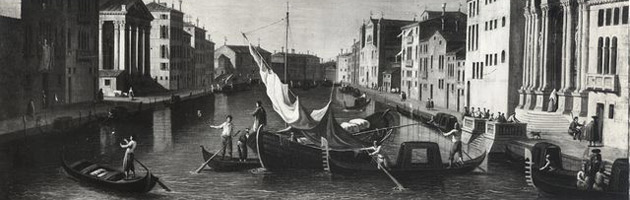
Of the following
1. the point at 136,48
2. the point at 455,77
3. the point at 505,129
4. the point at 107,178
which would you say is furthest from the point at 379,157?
the point at 136,48

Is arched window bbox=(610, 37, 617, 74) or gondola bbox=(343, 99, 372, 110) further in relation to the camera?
gondola bbox=(343, 99, 372, 110)

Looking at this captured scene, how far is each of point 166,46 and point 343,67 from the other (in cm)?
494

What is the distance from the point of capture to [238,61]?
12.8m

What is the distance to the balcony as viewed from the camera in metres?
12.2

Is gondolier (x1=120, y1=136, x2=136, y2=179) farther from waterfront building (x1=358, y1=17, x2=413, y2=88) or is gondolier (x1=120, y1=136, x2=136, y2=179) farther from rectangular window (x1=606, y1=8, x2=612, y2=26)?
rectangular window (x1=606, y1=8, x2=612, y2=26)

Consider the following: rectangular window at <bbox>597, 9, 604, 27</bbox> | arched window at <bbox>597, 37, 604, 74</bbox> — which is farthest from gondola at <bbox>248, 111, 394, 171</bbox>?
rectangular window at <bbox>597, 9, 604, 27</bbox>

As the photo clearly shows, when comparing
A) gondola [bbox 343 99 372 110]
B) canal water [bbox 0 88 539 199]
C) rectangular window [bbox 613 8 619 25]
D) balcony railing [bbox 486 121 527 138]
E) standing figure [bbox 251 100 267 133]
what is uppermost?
rectangular window [bbox 613 8 619 25]

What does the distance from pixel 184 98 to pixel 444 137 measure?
6244mm

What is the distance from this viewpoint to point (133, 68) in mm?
15133

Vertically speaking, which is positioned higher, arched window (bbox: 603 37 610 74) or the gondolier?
arched window (bbox: 603 37 610 74)

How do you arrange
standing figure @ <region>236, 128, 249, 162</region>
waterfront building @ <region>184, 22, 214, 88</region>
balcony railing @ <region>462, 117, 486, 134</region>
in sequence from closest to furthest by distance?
standing figure @ <region>236, 128, 249, 162</region> → waterfront building @ <region>184, 22, 214, 88</region> → balcony railing @ <region>462, 117, 486, 134</region>

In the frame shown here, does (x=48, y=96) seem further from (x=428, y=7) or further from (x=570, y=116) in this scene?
(x=570, y=116)

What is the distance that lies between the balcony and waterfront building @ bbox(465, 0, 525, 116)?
1853 mm

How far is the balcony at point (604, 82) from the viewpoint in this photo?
40.1ft
